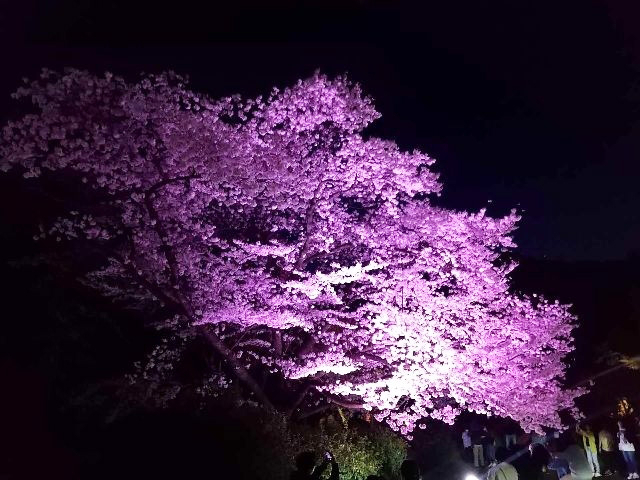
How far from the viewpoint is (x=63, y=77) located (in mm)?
10242

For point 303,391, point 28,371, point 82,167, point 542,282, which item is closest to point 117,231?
point 82,167

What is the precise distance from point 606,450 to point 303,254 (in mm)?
7314

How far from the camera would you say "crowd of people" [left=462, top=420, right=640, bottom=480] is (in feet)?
23.0

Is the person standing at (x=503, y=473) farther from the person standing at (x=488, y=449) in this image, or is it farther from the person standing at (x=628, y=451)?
the person standing at (x=488, y=449)

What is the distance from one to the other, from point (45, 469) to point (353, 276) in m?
7.21

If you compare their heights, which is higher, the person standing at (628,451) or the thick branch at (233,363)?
the thick branch at (233,363)

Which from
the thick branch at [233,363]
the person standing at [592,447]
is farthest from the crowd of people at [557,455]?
the thick branch at [233,363]

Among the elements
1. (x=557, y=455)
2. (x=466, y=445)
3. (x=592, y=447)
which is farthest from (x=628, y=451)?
(x=466, y=445)

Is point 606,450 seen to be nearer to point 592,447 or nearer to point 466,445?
point 592,447

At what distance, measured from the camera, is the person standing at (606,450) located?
11.6 m

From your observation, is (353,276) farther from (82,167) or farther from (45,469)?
(45,469)

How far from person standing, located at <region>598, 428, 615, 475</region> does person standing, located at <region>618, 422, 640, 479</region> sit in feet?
0.62

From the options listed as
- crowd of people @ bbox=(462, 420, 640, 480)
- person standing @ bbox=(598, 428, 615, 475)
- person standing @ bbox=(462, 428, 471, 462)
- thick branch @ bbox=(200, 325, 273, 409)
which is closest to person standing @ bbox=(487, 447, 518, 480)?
crowd of people @ bbox=(462, 420, 640, 480)

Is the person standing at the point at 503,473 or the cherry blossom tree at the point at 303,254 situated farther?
the cherry blossom tree at the point at 303,254
